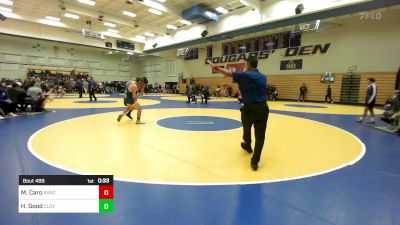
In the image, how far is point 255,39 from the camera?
70.5 ft

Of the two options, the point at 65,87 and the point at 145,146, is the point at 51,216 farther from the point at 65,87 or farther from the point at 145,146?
the point at 65,87

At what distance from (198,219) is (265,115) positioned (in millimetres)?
1979

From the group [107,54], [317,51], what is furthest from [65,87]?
[317,51]

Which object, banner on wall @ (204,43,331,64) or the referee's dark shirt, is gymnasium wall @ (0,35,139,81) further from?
the referee's dark shirt

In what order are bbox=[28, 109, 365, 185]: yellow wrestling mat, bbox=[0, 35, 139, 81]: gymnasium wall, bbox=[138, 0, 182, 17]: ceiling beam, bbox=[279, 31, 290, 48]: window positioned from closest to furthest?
bbox=[28, 109, 365, 185]: yellow wrestling mat
bbox=[138, 0, 182, 17]: ceiling beam
bbox=[279, 31, 290, 48]: window
bbox=[0, 35, 139, 81]: gymnasium wall

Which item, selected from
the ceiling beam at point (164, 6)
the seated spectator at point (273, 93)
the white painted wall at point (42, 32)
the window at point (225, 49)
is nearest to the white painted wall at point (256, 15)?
the ceiling beam at point (164, 6)

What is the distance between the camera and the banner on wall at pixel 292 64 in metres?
19.2

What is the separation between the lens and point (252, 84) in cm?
354

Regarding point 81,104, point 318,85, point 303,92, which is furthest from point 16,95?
point 318,85

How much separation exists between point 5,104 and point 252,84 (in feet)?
29.8

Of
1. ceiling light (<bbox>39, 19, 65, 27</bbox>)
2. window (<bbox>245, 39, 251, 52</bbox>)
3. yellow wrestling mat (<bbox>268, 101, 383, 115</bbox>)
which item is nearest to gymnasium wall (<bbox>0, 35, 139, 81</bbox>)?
ceiling light (<bbox>39, 19, 65, 27</bbox>)

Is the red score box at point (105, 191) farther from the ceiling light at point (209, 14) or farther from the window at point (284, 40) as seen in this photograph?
the window at point (284, 40)

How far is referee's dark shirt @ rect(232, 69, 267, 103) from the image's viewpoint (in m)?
3.52
